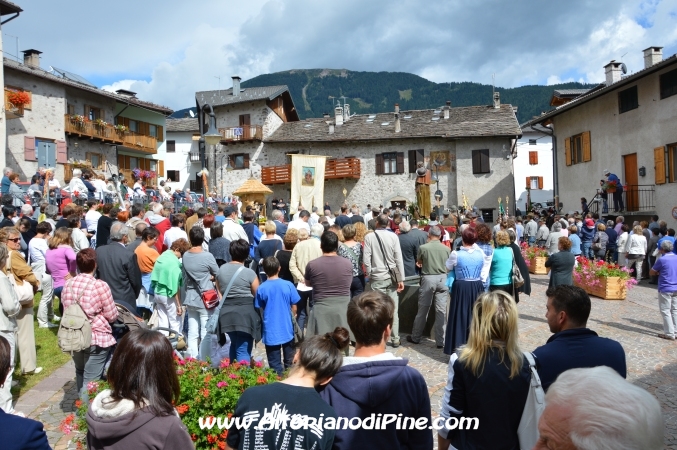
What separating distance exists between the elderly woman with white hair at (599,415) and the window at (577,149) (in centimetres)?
2547

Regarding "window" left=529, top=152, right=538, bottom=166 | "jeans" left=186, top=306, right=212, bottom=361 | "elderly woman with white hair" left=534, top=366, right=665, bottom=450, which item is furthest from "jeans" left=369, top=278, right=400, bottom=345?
"window" left=529, top=152, right=538, bottom=166

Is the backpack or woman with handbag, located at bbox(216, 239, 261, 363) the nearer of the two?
the backpack

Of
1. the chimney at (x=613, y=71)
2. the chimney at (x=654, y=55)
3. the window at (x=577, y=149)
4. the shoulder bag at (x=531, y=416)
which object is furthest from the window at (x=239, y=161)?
the shoulder bag at (x=531, y=416)

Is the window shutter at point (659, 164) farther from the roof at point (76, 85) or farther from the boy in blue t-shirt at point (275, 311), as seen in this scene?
the roof at point (76, 85)

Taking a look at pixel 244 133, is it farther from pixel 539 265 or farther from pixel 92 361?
pixel 92 361

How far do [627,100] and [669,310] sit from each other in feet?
51.5

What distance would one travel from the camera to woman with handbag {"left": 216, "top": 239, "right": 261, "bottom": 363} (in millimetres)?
5773

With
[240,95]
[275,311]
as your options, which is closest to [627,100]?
[275,311]

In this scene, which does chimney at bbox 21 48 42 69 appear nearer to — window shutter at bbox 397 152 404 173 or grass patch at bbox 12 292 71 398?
window shutter at bbox 397 152 404 173

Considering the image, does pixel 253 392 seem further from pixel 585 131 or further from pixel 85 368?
pixel 585 131

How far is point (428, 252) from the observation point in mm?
8062

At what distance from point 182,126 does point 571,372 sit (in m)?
54.9

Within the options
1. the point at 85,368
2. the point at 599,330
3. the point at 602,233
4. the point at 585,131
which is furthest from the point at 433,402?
the point at 585,131

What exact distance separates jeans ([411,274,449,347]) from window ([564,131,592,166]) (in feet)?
64.4
